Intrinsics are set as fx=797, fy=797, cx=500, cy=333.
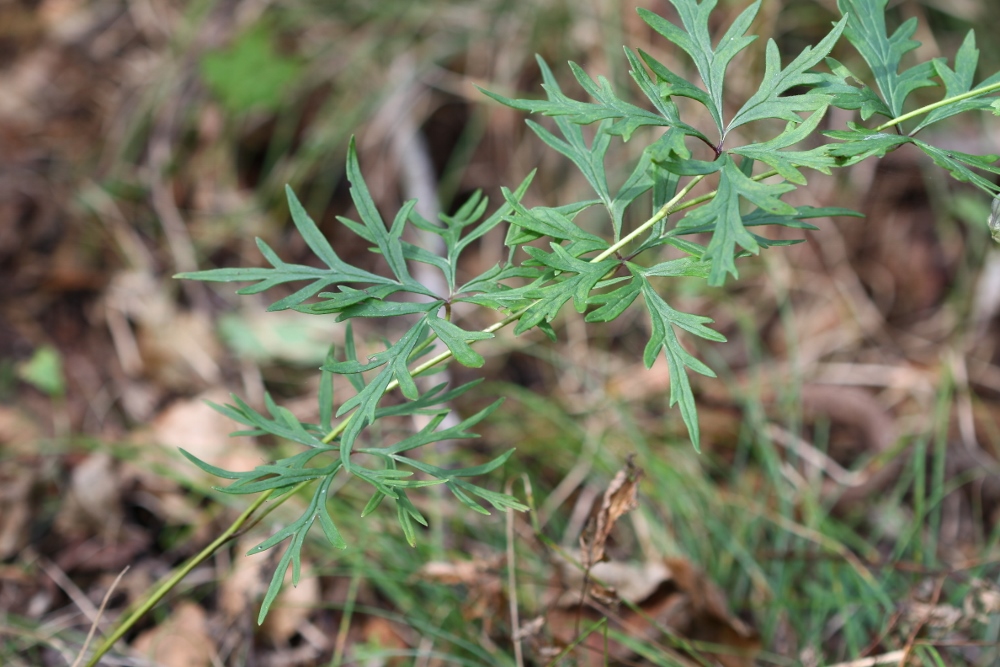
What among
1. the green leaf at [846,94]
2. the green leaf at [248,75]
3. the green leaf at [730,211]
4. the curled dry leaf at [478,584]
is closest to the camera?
the green leaf at [730,211]

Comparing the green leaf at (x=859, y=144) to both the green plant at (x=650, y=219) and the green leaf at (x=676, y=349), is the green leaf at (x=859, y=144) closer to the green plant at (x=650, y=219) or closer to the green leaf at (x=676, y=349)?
the green plant at (x=650, y=219)

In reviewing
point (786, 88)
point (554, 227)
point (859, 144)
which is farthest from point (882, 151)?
point (554, 227)

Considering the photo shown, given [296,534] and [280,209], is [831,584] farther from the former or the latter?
[280,209]

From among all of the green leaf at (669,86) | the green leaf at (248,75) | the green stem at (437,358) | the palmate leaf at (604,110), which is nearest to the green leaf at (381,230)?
the green stem at (437,358)

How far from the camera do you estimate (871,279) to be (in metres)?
3.20

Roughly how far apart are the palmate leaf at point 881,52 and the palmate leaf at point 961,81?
0.07 feet

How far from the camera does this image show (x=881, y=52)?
1.06m

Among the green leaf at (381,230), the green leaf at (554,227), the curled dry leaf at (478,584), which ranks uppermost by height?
the green leaf at (554,227)

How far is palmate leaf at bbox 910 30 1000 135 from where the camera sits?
1.01m

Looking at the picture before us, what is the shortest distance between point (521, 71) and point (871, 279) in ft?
5.56

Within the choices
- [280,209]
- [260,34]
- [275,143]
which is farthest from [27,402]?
[260,34]

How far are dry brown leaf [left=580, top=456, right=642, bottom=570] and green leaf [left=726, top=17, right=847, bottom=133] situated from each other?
591 millimetres

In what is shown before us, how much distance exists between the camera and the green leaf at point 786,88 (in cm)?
95

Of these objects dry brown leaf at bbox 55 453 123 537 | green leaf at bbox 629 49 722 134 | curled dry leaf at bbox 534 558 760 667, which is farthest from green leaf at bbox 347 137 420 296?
dry brown leaf at bbox 55 453 123 537
